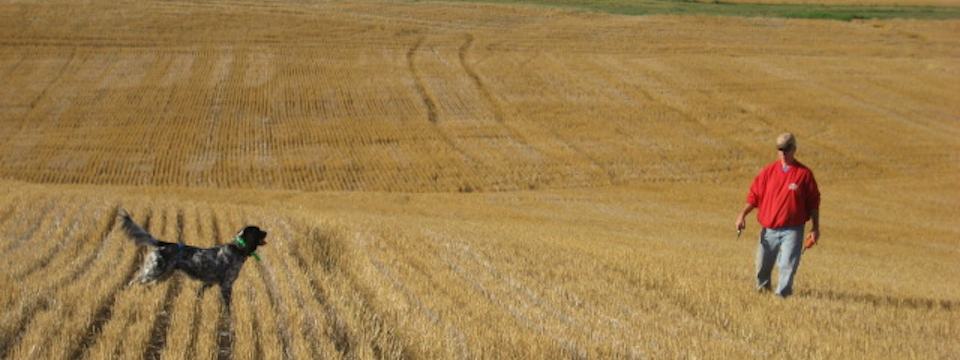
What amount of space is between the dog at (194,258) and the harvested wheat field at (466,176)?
0.35 m

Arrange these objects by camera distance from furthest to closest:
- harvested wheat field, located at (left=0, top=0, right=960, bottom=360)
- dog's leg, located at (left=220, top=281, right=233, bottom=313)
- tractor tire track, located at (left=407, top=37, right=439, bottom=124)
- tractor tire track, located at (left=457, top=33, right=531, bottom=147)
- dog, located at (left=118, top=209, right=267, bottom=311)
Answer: tractor tire track, located at (left=407, top=37, right=439, bottom=124)
tractor tire track, located at (left=457, top=33, right=531, bottom=147)
harvested wheat field, located at (left=0, top=0, right=960, bottom=360)
dog's leg, located at (left=220, top=281, right=233, bottom=313)
dog, located at (left=118, top=209, right=267, bottom=311)

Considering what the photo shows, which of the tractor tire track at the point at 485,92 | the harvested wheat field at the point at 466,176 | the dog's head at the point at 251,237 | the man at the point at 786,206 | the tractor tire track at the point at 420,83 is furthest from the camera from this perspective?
the tractor tire track at the point at 420,83

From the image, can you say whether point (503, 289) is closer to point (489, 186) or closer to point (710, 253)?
point (710, 253)

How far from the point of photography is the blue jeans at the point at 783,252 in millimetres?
8242

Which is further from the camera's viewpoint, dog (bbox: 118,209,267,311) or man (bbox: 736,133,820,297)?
man (bbox: 736,133,820,297)

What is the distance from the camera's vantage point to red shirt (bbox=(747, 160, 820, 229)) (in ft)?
26.8

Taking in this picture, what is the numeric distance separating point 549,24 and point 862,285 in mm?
41594

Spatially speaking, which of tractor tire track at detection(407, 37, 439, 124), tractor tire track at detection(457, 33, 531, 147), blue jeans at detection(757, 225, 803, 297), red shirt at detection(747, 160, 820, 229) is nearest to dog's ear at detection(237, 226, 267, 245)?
red shirt at detection(747, 160, 820, 229)

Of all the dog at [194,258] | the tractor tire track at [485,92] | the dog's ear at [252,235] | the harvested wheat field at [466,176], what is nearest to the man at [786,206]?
the harvested wheat field at [466,176]

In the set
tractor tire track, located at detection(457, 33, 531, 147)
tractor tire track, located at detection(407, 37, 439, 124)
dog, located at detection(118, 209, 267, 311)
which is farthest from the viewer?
tractor tire track, located at detection(407, 37, 439, 124)

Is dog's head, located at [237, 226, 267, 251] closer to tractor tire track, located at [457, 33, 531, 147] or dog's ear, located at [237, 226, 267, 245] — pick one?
dog's ear, located at [237, 226, 267, 245]

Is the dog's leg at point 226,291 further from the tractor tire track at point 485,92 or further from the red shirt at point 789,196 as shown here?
the tractor tire track at point 485,92

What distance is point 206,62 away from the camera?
39719 millimetres

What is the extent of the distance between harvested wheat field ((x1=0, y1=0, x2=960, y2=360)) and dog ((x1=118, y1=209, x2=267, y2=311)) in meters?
0.35
